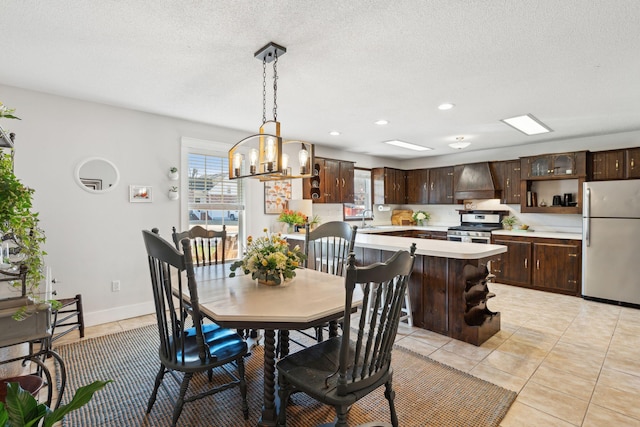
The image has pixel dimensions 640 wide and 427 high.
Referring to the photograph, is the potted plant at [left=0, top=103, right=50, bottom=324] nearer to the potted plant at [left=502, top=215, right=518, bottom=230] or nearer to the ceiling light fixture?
the ceiling light fixture

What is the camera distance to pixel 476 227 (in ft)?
20.0

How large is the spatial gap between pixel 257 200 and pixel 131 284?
198 centimetres

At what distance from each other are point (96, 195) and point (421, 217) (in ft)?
19.4

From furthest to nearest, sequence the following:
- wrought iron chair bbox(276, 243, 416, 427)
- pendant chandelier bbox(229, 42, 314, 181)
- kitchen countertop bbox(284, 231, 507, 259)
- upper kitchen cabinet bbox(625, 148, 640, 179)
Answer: upper kitchen cabinet bbox(625, 148, 640, 179) < kitchen countertop bbox(284, 231, 507, 259) < pendant chandelier bbox(229, 42, 314, 181) < wrought iron chair bbox(276, 243, 416, 427)

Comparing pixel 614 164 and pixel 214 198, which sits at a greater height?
pixel 614 164

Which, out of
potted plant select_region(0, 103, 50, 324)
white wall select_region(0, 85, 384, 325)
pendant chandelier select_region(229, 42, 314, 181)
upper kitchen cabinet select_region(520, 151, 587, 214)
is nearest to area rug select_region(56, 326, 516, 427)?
potted plant select_region(0, 103, 50, 324)

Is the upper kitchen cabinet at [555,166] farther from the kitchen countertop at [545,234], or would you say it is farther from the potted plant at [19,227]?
the potted plant at [19,227]

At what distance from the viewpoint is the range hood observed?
6.00 m

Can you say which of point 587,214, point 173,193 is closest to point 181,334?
point 173,193

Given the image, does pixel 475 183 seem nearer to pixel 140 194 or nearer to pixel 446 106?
pixel 446 106

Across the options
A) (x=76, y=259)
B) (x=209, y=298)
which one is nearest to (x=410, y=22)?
(x=209, y=298)

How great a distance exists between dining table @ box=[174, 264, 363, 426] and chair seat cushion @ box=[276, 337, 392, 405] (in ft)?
0.61

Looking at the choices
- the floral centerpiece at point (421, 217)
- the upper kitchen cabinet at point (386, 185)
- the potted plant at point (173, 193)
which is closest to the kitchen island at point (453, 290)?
the potted plant at point (173, 193)

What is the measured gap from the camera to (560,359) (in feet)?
8.99
